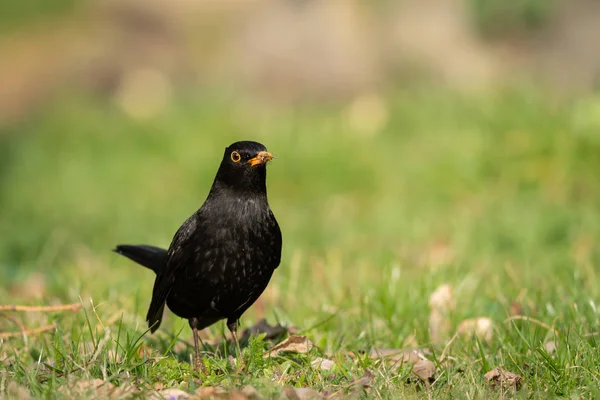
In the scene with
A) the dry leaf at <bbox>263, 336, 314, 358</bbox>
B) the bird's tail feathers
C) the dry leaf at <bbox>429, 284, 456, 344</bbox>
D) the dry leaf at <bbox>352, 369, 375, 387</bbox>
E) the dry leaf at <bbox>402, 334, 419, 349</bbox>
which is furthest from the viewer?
the bird's tail feathers

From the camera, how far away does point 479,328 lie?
14.0 feet

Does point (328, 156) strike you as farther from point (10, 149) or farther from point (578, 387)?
point (578, 387)

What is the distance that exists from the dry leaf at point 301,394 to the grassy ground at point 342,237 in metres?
0.07

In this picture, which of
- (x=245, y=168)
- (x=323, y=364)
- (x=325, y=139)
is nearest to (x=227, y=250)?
(x=245, y=168)

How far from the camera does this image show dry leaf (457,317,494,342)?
418cm

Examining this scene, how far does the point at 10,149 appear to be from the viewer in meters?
10.5

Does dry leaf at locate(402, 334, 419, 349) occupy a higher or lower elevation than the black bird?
lower

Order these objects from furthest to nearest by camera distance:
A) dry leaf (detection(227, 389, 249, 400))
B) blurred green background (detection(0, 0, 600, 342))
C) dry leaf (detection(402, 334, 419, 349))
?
blurred green background (detection(0, 0, 600, 342))
dry leaf (detection(402, 334, 419, 349))
dry leaf (detection(227, 389, 249, 400))

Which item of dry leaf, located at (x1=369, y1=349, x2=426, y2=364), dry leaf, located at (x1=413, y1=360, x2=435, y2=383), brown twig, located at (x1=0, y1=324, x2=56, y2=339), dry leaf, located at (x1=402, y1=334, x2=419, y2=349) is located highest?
brown twig, located at (x1=0, y1=324, x2=56, y2=339)

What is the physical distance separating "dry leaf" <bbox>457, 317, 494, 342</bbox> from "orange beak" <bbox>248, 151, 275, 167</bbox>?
1302mm

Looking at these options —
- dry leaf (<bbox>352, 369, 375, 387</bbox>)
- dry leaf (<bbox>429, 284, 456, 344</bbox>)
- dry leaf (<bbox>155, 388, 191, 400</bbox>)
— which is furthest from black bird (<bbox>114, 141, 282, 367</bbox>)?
dry leaf (<bbox>429, 284, 456, 344</bbox>)

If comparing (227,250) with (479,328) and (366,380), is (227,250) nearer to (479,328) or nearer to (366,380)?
(366,380)

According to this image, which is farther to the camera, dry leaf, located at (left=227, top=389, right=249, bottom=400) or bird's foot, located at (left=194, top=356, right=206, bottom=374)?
bird's foot, located at (left=194, top=356, right=206, bottom=374)

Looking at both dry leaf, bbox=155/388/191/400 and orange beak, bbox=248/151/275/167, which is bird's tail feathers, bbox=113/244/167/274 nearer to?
orange beak, bbox=248/151/275/167
